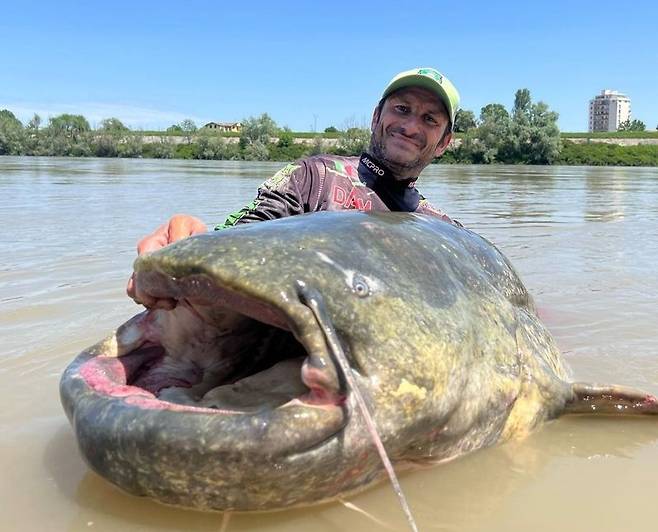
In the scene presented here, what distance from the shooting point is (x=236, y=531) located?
1687 millimetres

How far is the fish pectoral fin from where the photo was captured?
2516 millimetres

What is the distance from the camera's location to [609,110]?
7156 inches

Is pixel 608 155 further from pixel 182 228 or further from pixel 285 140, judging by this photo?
pixel 182 228

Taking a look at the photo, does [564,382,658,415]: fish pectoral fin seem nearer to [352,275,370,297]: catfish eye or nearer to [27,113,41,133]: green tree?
[352,275,370,297]: catfish eye

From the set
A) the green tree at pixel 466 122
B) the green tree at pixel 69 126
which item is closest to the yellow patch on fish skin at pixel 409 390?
the green tree at pixel 466 122

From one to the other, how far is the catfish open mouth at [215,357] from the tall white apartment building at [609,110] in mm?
195800

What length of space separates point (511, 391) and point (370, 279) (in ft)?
2.24

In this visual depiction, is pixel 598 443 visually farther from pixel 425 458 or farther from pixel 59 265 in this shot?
pixel 59 265

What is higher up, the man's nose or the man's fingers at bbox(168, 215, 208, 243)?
the man's nose

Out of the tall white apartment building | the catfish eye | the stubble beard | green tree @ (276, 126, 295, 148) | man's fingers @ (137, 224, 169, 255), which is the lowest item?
the catfish eye

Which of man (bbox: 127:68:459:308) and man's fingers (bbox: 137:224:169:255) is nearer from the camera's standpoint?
man's fingers (bbox: 137:224:169:255)

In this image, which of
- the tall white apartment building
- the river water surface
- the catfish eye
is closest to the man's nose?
the river water surface

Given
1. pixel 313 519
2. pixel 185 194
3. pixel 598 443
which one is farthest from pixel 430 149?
pixel 185 194

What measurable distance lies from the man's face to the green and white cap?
0.12 ft
